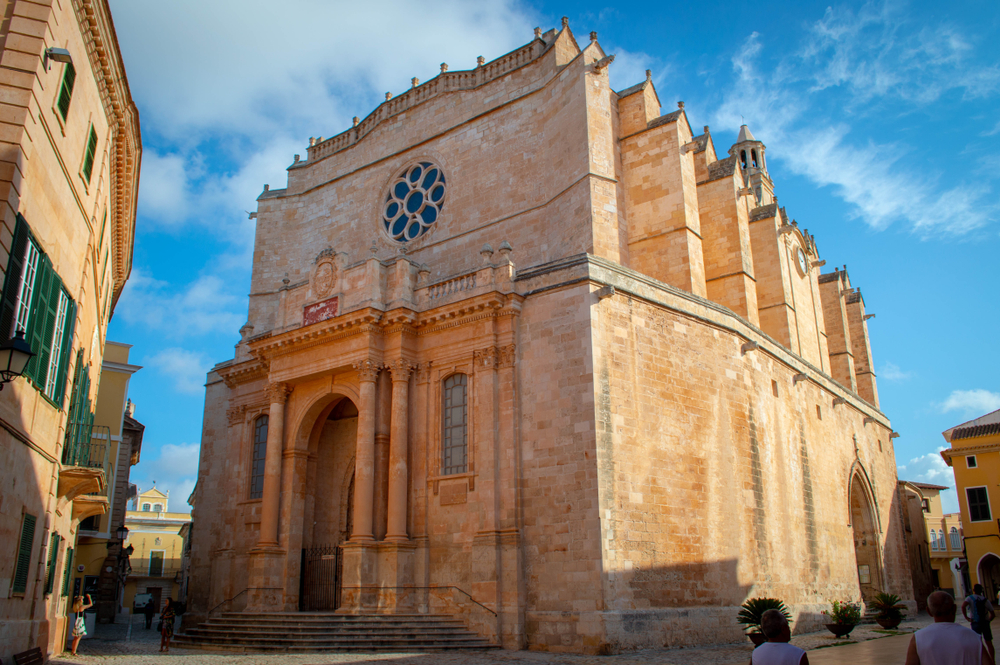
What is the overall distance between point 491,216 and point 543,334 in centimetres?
642

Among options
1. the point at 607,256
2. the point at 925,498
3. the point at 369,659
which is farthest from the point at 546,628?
the point at 925,498

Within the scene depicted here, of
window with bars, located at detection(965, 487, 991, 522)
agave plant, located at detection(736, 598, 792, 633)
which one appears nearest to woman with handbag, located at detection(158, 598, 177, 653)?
agave plant, located at detection(736, 598, 792, 633)

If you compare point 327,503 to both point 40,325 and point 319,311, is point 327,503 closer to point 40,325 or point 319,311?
point 319,311

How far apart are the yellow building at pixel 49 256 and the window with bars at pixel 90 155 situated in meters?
0.03

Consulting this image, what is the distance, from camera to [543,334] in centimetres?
1524

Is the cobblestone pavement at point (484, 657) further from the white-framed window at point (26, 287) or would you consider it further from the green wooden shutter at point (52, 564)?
the white-framed window at point (26, 287)

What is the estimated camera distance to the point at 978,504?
30.7 metres

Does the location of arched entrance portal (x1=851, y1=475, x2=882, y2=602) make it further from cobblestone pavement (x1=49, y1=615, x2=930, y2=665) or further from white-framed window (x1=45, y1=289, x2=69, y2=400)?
white-framed window (x1=45, y1=289, x2=69, y2=400)

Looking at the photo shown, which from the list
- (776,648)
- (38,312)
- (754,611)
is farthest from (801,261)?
(776,648)

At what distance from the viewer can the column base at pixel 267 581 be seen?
Answer: 1664 cm

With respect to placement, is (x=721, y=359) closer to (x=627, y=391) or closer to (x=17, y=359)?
Answer: (x=627, y=391)

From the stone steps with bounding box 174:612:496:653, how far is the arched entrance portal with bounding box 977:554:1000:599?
25232 millimetres

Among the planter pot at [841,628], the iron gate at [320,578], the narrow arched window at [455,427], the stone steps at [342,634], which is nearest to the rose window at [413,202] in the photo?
the narrow arched window at [455,427]

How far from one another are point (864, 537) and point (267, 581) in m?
17.9
